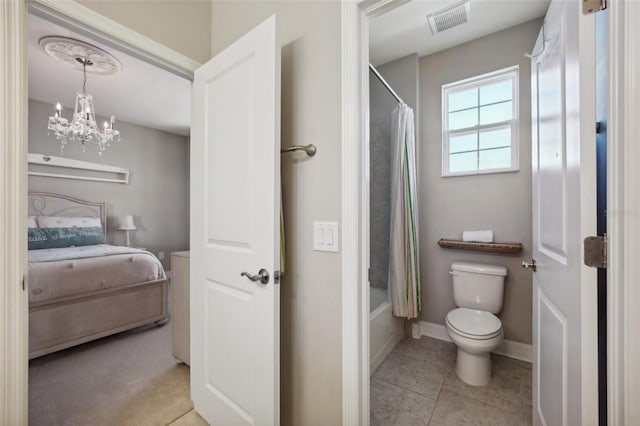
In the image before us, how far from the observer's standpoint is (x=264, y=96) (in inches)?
45.4

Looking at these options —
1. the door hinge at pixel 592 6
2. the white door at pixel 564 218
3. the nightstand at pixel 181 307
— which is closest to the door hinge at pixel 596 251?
the white door at pixel 564 218

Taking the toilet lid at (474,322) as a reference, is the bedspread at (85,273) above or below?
above

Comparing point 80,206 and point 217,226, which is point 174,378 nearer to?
point 217,226

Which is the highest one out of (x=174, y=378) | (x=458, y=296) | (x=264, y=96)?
(x=264, y=96)

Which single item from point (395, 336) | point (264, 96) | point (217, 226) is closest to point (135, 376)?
point (217, 226)

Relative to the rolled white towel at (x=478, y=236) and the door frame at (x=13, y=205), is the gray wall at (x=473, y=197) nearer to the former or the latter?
the rolled white towel at (x=478, y=236)

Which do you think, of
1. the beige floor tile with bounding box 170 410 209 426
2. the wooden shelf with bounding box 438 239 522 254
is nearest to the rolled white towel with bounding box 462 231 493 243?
the wooden shelf with bounding box 438 239 522 254

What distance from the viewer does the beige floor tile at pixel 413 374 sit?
5.98 ft

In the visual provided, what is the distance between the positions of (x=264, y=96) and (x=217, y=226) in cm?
69

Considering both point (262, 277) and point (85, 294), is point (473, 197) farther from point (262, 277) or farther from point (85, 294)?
point (85, 294)

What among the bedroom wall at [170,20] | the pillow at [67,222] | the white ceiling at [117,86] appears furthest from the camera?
the pillow at [67,222]

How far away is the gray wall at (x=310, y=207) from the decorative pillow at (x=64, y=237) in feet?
12.4

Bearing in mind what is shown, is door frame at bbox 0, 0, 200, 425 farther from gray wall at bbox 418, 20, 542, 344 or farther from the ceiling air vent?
gray wall at bbox 418, 20, 542, 344

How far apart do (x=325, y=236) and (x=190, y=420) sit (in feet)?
4.64
